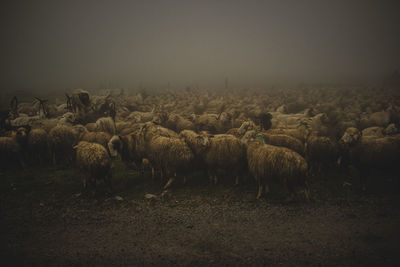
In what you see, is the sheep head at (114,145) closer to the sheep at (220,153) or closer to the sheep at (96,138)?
the sheep at (96,138)

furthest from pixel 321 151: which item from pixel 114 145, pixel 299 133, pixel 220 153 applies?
pixel 114 145

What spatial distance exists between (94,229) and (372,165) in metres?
8.42

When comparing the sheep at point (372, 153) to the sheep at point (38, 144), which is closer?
the sheep at point (372, 153)

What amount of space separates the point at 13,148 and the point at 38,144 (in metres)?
0.86

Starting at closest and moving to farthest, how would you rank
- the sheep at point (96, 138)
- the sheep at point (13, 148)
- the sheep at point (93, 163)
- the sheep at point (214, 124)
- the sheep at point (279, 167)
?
1. the sheep at point (279, 167)
2. the sheep at point (93, 163)
3. the sheep at point (13, 148)
4. the sheep at point (96, 138)
5. the sheep at point (214, 124)

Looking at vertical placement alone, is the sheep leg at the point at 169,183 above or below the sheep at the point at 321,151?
below

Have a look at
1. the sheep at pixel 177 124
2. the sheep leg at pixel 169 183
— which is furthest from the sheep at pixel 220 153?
the sheep at pixel 177 124

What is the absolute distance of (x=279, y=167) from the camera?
5.82 m

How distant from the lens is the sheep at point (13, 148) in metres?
8.74

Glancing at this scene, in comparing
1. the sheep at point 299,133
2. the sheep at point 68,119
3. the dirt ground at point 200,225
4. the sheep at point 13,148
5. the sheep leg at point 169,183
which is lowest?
the dirt ground at point 200,225

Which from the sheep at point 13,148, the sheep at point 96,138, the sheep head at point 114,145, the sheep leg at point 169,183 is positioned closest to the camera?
the sheep leg at point 169,183

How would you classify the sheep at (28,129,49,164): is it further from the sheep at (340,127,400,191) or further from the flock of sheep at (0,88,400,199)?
the sheep at (340,127,400,191)

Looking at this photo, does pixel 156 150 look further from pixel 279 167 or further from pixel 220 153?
pixel 279 167

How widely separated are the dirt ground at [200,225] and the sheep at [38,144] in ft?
8.01
